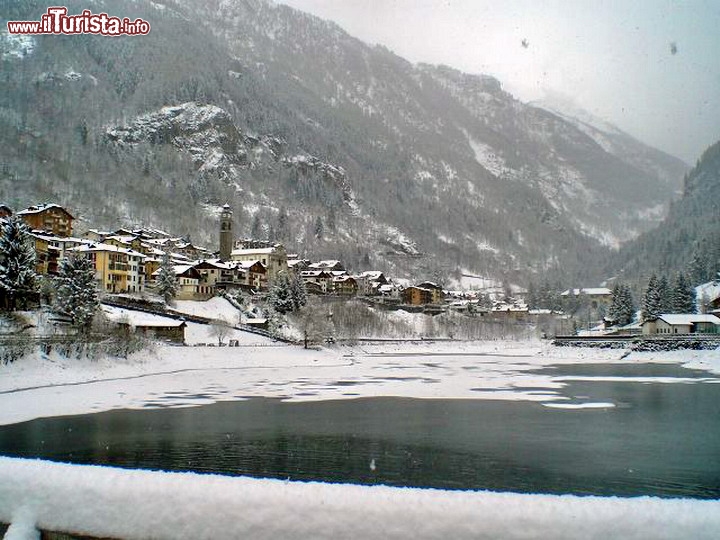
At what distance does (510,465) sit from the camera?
20875 mm

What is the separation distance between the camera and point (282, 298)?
11075 cm

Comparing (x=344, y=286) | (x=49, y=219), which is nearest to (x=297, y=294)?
(x=344, y=286)

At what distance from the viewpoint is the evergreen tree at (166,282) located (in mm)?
102694

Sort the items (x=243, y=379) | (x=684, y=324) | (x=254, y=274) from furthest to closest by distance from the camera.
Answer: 1. (x=254, y=274)
2. (x=684, y=324)
3. (x=243, y=379)

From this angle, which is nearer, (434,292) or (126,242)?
(126,242)

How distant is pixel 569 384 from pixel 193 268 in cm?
8258

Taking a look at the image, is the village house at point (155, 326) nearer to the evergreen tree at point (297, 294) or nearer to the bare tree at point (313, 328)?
the bare tree at point (313, 328)

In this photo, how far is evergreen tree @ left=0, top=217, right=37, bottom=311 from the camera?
6419 centimetres

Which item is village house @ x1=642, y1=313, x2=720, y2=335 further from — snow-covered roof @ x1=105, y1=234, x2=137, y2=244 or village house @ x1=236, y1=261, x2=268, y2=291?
snow-covered roof @ x1=105, y1=234, x2=137, y2=244

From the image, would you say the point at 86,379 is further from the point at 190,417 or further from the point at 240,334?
the point at 240,334

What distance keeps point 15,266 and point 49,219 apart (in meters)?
69.8

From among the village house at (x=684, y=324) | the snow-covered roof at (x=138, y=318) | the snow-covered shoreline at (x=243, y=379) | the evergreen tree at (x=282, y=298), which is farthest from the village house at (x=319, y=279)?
the village house at (x=684, y=324)

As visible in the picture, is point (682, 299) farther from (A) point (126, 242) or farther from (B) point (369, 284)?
(A) point (126, 242)

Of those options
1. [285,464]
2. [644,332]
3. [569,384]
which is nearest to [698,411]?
[569,384]
